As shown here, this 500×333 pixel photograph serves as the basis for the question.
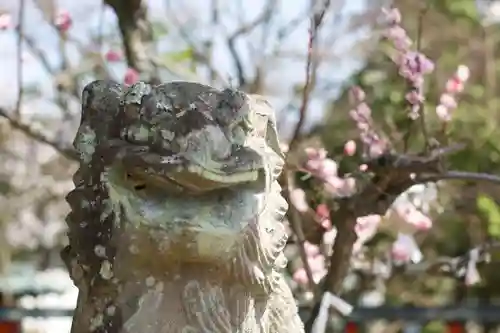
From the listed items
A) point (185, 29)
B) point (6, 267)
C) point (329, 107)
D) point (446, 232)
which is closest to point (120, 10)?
point (185, 29)

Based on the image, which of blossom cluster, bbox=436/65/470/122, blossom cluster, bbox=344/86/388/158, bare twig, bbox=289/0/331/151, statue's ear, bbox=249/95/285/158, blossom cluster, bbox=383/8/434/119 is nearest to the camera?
statue's ear, bbox=249/95/285/158

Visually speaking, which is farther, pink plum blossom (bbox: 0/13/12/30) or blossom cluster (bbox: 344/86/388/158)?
pink plum blossom (bbox: 0/13/12/30)

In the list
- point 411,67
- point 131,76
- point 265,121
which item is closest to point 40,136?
point 131,76

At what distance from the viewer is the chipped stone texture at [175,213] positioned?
3.76 ft

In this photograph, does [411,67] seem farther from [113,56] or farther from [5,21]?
[5,21]

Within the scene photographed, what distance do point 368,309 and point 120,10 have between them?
1378 mm

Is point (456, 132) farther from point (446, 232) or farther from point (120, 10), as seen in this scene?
point (120, 10)

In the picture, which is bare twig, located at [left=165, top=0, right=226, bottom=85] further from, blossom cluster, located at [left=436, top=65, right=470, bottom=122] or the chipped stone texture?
the chipped stone texture

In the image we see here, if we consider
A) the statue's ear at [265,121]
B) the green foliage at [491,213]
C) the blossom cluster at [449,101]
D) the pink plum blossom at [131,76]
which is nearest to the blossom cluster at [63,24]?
the pink plum blossom at [131,76]

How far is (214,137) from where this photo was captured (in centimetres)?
116

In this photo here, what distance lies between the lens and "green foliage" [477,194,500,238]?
3.13 metres

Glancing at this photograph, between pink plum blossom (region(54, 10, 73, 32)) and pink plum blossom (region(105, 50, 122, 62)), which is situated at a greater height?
pink plum blossom (region(54, 10, 73, 32))

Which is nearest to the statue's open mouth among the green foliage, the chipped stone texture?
the chipped stone texture

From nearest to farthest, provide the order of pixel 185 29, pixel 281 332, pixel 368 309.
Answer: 1. pixel 281 332
2. pixel 368 309
3. pixel 185 29
